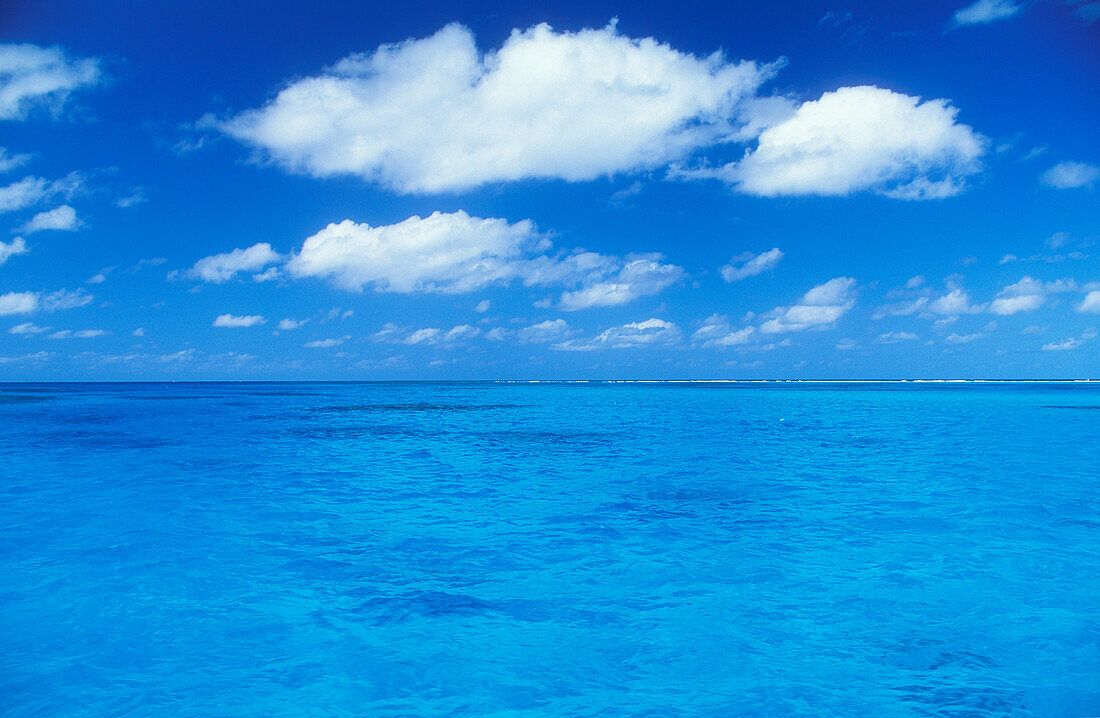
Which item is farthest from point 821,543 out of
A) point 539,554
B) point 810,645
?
point 539,554

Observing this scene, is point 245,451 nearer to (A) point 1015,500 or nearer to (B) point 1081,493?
(A) point 1015,500

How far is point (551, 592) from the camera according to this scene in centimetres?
866

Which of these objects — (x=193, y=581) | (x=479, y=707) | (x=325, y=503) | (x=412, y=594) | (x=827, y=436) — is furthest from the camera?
(x=827, y=436)

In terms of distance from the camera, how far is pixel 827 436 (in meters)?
29.2

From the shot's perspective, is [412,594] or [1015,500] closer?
[412,594]

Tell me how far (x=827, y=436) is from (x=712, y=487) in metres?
16.1

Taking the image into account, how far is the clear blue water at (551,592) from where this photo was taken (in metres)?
6.09

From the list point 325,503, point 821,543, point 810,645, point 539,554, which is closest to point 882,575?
point 821,543

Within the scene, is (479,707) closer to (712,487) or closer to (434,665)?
(434,665)

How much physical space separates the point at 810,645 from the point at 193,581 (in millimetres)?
9282

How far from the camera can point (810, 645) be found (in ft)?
23.1

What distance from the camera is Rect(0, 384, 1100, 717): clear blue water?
20.0 ft

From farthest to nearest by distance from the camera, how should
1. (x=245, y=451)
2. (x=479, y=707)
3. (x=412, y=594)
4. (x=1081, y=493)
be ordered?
(x=245, y=451), (x=1081, y=493), (x=412, y=594), (x=479, y=707)

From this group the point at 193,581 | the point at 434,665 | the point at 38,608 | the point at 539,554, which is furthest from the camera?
the point at 539,554
